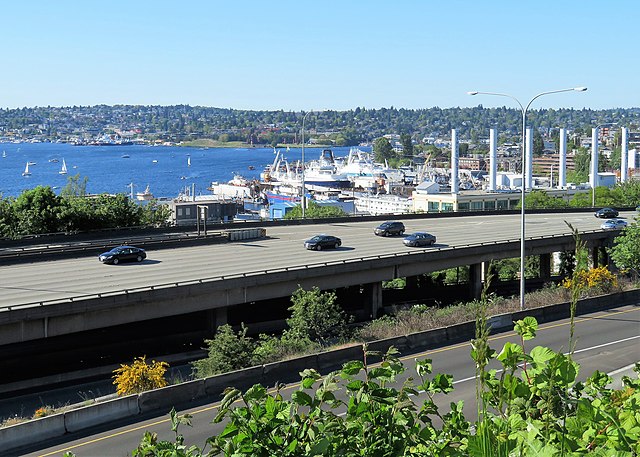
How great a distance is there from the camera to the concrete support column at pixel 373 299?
4134 centimetres

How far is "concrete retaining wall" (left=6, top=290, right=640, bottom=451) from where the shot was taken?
749 inches

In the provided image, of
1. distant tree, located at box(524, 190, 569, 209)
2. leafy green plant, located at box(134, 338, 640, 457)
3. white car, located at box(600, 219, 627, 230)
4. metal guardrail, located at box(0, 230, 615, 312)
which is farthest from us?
distant tree, located at box(524, 190, 569, 209)

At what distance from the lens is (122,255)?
38906 millimetres

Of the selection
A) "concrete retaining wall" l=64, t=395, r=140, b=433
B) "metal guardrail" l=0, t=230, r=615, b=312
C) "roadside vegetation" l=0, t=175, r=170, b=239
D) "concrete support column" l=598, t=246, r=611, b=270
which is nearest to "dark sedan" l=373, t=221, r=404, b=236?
"metal guardrail" l=0, t=230, r=615, b=312

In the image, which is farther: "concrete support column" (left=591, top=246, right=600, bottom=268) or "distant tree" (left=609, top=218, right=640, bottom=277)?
"concrete support column" (left=591, top=246, right=600, bottom=268)

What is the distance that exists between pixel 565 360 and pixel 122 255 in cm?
3589

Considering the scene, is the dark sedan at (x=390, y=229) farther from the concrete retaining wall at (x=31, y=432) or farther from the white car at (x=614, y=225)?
the concrete retaining wall at (x=31, y=432)

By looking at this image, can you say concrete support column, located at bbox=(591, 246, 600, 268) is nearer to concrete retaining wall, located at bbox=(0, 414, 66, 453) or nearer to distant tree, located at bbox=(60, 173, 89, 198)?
concrete retaining wall, located at bbox=(0, 414, 66, 453)

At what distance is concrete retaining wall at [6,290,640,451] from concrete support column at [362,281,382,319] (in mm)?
10570

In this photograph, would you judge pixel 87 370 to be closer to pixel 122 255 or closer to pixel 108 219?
pixel 122 255

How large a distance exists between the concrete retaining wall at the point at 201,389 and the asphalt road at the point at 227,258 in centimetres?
992

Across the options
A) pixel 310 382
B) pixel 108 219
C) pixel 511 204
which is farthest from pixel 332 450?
pixel 511 204

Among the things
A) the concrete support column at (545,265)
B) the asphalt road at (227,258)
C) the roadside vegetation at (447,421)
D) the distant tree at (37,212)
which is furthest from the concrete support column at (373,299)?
the roadside vegetation at (447,421)

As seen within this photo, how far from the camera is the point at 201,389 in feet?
73.2
